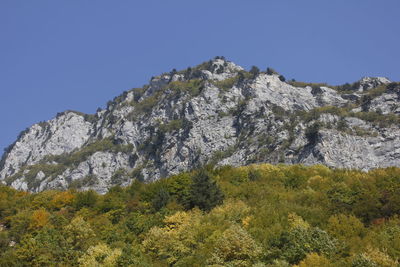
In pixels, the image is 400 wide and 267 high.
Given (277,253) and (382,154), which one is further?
(382,154)

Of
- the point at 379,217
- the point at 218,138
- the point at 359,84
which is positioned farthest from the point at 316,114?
the point at 379,217

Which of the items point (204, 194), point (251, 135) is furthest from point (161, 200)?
point (251, 135)

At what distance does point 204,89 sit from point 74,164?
65463 millimetres

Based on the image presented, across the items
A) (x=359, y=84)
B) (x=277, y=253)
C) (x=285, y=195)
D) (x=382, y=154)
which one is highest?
(x=359, y=84)

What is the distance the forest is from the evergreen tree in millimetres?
162

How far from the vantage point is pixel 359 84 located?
193m

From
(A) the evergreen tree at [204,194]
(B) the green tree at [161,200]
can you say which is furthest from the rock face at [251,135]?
(B) the green tree at [161,200]

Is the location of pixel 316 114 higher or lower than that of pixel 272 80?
lower

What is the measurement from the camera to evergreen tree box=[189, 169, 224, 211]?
6962 cm

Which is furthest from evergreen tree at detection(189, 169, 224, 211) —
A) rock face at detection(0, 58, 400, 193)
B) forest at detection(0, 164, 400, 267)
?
rock face at detection(0, 58, 400, 193)

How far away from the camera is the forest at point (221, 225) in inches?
1702

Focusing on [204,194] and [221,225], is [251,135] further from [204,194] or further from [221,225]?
[221,225]

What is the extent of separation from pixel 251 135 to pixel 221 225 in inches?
4146

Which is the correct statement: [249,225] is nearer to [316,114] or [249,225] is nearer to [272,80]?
[316,114]
